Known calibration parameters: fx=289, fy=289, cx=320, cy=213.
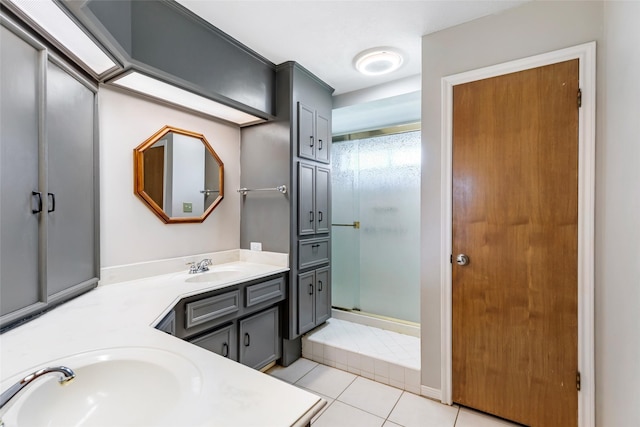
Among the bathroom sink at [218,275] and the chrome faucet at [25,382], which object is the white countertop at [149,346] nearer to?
the chrome faucet at [25,382]

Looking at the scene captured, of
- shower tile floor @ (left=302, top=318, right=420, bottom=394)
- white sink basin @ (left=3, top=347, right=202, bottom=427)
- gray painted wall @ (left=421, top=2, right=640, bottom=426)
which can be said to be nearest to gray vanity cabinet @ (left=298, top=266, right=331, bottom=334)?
shower tile floor @ (left=302, top=318, right=420, bottom=394)

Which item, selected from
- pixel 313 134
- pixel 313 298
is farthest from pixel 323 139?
pixel 313 298

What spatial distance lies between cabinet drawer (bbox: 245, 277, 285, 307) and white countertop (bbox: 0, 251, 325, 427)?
0.93 ft

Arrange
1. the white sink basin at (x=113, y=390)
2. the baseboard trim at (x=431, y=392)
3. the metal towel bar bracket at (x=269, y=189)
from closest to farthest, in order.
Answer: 1. the white sink basin at (x=113, y=390)
2. the baseboard trim at (x=431, y=392)
3. the metal towel bar bracket at (x=269, y=189)

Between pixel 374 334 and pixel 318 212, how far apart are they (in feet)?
4.13

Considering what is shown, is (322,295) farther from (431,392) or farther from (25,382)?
(25,382)

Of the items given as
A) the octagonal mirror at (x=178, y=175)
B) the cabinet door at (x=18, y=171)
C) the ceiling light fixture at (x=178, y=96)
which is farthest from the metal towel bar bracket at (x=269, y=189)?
the cabinet door at (x=18, y=171)

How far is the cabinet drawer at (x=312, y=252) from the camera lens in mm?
2395

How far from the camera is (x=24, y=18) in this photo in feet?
3.62

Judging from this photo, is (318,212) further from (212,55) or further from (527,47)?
(527,47)

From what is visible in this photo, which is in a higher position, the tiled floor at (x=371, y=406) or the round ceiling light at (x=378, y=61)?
the round ceiling light at (x=378, y=61)

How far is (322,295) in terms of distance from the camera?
2.67 m

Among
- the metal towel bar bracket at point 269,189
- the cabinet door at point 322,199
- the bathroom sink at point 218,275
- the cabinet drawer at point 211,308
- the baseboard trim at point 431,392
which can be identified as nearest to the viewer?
the cabinet drawer at point 211,308

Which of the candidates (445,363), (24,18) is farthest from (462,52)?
(24,18)
